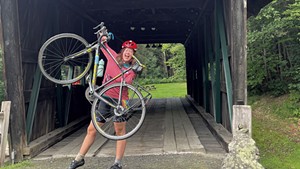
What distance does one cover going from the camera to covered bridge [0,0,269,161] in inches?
209

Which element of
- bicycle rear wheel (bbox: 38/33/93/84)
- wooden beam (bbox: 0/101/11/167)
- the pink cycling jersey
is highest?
bicycle rear wheel (bbox: 38/33/93/84)

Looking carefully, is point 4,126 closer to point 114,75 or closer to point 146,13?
point 114,75

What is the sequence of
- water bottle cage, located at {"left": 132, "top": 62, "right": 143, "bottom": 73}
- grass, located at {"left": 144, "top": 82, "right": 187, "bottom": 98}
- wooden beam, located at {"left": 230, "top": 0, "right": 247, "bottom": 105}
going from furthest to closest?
1. grass, located at {"left": 144, "top": 82, "right": 187, "bottom": 98}
2. wooden beam, located at {"left": 230, "top": 0, "right": 247, "bottom": 105}
3. water bottle cage, located at {"left": 132, "top": 62, "right": 143, "bottom": 73}

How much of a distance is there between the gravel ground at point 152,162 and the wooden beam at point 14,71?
1.55 ft

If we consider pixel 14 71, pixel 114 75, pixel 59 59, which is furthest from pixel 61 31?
pixel 114 75

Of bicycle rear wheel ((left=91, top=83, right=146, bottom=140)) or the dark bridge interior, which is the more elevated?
the dark bridge interior

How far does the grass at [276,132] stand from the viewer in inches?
245

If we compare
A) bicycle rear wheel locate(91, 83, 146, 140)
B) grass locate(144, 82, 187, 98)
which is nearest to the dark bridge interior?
bicycle rear wheel locate(91, 83, 146, 140)

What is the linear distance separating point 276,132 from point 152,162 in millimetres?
4759

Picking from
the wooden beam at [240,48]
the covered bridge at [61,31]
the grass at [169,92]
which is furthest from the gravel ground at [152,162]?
the grass at [169,92]

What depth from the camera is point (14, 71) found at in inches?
211

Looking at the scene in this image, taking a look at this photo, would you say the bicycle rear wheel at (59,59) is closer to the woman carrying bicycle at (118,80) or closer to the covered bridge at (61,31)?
the covered bridge at (61,31)

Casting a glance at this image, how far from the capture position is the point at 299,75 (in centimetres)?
1034

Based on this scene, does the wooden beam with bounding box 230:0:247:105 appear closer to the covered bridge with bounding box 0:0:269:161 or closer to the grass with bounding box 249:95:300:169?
the covered bridge with bounding box 0:0:269:161
